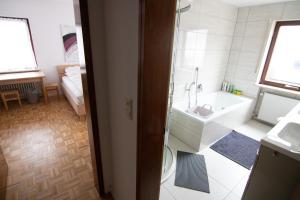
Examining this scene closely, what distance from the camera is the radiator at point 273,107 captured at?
9.65 ft

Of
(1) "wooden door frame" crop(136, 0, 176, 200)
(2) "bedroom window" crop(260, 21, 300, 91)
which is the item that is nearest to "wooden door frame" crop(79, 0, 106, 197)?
(1) "wooden door frame" crop(136, 0, 176, 200)

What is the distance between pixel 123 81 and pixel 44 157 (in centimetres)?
194

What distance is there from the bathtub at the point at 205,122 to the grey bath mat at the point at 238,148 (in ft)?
0.36

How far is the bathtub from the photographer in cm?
234

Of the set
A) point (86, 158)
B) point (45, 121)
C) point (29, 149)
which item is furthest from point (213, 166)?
point (45, 121)

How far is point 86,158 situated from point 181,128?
149 cm

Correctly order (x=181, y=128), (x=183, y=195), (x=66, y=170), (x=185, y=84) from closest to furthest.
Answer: (x=183, y=195)
(x=66, y=170)
(x=181, y=128)
(x=185, y=84)

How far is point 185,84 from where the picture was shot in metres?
2.91

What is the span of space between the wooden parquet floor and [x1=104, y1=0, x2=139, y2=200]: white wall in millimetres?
735

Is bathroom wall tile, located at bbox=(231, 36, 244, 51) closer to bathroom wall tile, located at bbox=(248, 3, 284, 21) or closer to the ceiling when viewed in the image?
bathroom wall tile, located at bbox=(248, 3, 284, 21)

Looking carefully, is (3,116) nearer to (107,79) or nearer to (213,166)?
(107,79)

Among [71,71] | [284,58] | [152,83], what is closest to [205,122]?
[152,83]

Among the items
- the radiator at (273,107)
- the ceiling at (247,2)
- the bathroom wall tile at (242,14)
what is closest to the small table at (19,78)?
the ceiling at (247,2)

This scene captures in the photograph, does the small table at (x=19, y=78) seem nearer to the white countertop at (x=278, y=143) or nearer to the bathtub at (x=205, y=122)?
the bathtub at (x=205, y=122)
